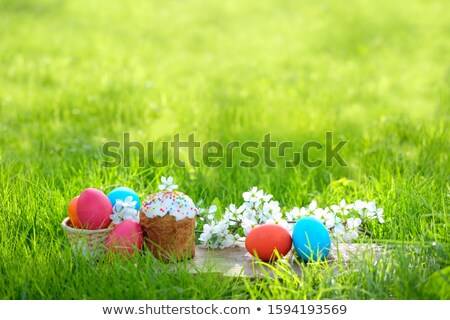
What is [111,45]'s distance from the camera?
772 cm

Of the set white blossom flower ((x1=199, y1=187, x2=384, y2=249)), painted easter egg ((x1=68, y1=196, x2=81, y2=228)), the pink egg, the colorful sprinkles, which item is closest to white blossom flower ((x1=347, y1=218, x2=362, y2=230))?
white blossom flower ((x1=199, y1=187, x2=384, y2=249))

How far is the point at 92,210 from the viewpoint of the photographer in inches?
117

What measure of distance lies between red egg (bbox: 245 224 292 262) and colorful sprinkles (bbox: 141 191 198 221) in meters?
0.29

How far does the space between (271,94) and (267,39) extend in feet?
7.32

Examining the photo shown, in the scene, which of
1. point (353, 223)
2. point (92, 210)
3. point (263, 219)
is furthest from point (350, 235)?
point (92, 210)

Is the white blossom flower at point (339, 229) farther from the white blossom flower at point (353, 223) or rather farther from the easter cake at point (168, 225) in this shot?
the easter cake at point (168, 225)

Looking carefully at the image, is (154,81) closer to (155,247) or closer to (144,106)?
(144,106)

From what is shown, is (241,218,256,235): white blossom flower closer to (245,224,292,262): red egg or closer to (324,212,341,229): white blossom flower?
Answer: (245,224,292,262): red egg

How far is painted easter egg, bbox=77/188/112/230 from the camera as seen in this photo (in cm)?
298

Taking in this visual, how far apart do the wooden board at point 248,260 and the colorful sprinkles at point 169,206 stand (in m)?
0.22

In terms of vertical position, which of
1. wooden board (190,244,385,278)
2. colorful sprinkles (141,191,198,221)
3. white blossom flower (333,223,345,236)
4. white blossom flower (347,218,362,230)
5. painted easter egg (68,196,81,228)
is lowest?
wooden board (190,244,385,278)

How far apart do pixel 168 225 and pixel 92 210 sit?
35 cm

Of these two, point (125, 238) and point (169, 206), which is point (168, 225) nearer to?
point (169, 206)

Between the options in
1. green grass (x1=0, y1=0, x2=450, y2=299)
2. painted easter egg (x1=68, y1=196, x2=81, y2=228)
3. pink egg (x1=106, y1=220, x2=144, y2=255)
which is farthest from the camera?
painted easter egg (x1=68, y1=196, x2=81, y2=228)
